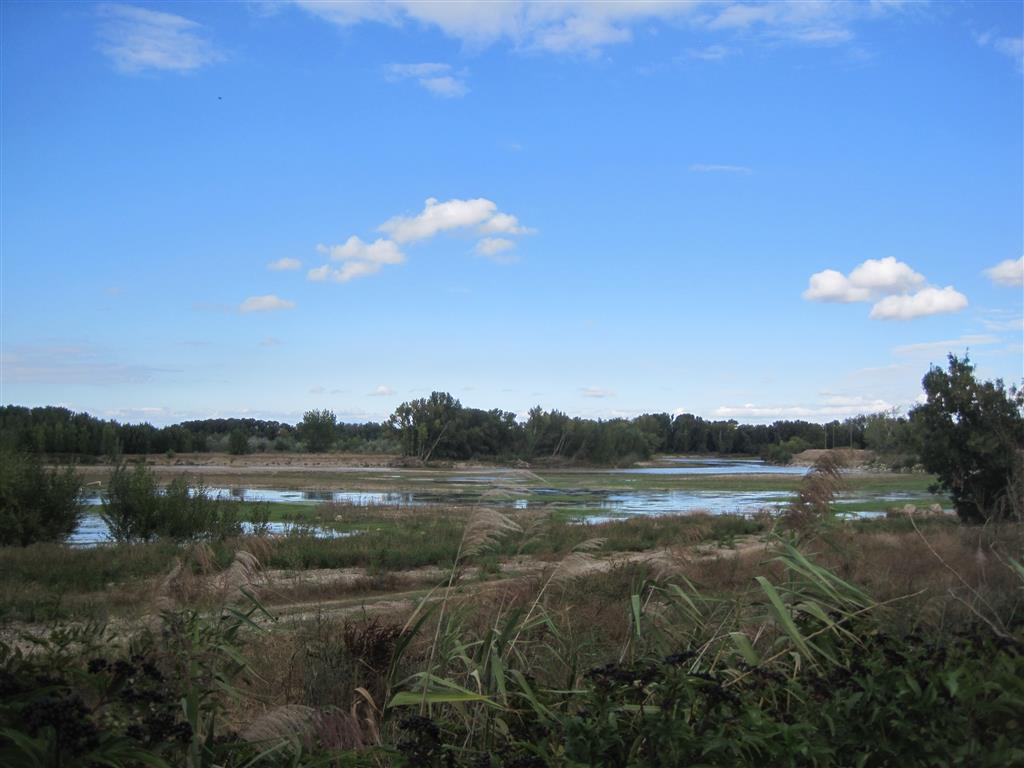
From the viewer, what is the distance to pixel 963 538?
39.0ft

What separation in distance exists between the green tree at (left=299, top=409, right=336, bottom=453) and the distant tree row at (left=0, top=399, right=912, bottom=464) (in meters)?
0.12

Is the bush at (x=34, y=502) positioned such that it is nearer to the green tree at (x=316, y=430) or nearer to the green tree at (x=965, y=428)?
the green tree at (x=965, y=428)

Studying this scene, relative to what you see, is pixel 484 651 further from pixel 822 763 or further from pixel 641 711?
pixel 822 763

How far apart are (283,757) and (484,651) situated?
1.36m

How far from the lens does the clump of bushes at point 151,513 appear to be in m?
25.0

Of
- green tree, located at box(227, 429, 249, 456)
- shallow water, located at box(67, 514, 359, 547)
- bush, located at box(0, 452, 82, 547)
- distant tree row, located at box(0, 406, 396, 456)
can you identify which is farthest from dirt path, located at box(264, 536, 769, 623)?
green tree, located at box(227, 429, 249, 456)

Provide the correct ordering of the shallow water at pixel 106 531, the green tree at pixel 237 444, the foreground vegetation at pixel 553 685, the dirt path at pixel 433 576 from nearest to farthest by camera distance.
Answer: the foreground vegetation at pixel 553 685 < the dirt path at pixel 433 576 < the shallow water at pixel 106 531 < the green tree at pixel 237 444

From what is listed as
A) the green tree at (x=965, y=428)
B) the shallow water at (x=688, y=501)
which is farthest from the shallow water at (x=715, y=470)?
the green tree at (x=965, y=428)

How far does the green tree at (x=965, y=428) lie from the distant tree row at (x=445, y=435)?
0.82 metres

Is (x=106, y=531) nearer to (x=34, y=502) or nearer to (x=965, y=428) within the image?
(x=34, y=502)

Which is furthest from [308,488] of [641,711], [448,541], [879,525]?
[641,711]

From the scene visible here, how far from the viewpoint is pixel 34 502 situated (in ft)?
81.7

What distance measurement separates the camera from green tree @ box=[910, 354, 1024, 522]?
25750 millimetres

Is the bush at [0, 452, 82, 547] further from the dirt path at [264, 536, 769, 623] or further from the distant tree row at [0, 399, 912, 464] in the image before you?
the dirt path at [264, 536, 769, 623]
